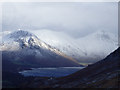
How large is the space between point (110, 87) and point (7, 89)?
78789 millimetres

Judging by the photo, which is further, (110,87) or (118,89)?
(110,87)

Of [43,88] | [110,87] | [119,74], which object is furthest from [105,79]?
[43,88]

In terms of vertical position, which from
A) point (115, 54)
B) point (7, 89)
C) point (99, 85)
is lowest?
point (7, 89)

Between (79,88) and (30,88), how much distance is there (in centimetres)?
4173

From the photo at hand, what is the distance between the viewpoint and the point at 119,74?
398 ft

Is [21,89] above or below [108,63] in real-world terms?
below

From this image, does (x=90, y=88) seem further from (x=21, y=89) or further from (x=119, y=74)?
(x=21, y=89)

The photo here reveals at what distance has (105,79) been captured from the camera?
4840 inches

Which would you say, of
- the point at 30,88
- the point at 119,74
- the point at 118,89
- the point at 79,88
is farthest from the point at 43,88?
the point at 118,89

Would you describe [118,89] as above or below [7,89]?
above

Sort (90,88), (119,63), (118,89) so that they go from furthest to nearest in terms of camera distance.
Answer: (119,63) → (90,88) → (118,89)

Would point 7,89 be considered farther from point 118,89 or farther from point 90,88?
point 118,89

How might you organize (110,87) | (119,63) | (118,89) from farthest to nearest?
1. (119,63)
2. (110,87)
3. (118,89)

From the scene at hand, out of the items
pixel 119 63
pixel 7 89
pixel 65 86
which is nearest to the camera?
pixel 65 86
